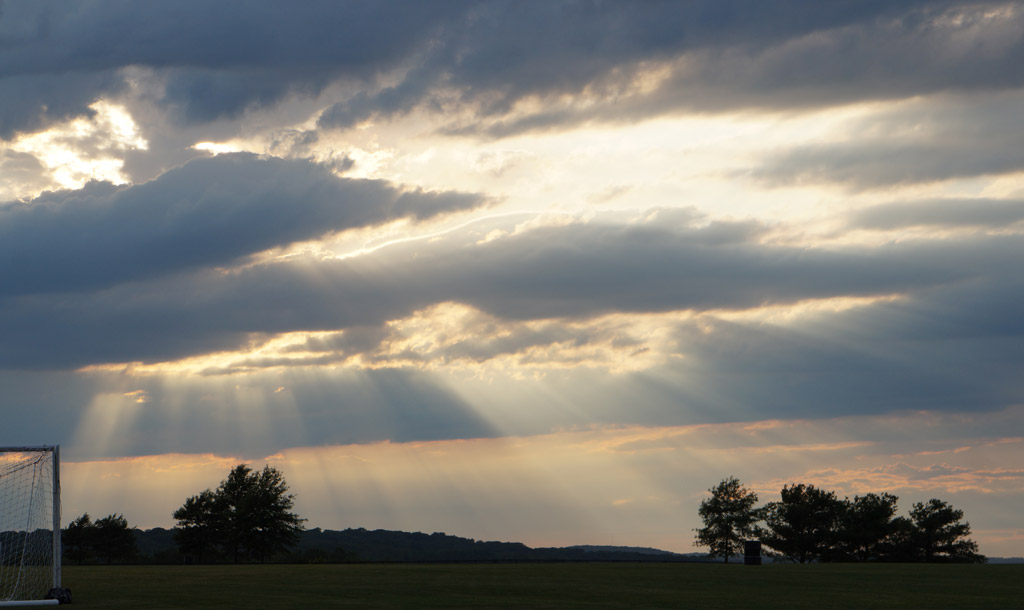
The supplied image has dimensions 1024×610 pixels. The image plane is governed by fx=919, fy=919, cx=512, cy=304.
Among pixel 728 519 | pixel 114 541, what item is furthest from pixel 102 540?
pixel 728 519

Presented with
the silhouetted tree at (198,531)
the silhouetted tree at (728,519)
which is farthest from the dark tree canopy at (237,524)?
the silhouetted tree at (728,519)

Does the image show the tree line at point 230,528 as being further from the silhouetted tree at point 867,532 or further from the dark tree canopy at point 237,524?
the silhouetted tree at point 867,532

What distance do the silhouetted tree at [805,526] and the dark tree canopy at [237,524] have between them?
64984mm

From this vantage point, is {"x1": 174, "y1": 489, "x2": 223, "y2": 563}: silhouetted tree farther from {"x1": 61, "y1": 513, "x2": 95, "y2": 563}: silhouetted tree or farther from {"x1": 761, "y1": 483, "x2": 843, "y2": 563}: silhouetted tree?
{"x1": 761, "y1": 483, "x2": 843, "y2": 563}: silhouetted tree

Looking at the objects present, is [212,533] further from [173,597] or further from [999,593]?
[999,593]

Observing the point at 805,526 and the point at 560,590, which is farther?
the point at 805,526

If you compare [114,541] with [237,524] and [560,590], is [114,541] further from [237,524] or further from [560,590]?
[560,590]

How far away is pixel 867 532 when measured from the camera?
12169 cm

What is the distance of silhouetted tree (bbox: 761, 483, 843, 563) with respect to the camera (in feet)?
408

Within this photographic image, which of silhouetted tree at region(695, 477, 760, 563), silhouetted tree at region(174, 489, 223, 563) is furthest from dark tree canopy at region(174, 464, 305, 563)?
silhouetted tree at region(695, 477, 760, 563)

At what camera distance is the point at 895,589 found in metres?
47.1

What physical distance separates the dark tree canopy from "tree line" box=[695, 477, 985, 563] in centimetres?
5667

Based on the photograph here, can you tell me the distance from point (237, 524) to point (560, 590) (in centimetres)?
7978

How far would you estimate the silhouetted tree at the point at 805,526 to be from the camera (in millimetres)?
124500
